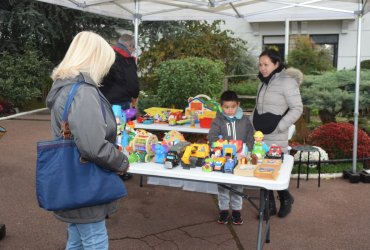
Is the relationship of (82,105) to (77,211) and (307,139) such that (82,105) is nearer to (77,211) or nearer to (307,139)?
(77,211)

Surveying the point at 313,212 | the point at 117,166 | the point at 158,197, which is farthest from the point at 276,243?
the point at 117,166

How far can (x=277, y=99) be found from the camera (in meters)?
4.03

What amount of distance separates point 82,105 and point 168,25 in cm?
1049

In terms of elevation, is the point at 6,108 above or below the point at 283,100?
below

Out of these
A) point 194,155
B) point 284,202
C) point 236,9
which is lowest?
point 284,202

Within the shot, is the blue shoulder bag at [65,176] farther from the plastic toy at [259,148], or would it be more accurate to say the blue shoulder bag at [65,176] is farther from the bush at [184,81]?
the bush at [184,81]

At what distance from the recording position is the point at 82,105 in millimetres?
2119

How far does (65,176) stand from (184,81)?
586 centimetres

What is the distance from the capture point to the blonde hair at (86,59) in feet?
7.23

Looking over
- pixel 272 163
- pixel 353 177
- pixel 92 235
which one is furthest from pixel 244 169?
pixel 353 177

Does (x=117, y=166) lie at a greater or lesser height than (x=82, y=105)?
lesser

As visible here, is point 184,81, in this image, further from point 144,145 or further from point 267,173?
point 267,173

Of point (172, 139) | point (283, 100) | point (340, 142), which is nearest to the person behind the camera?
point (172, 139)

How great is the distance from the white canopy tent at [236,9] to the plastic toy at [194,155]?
8.20ft
